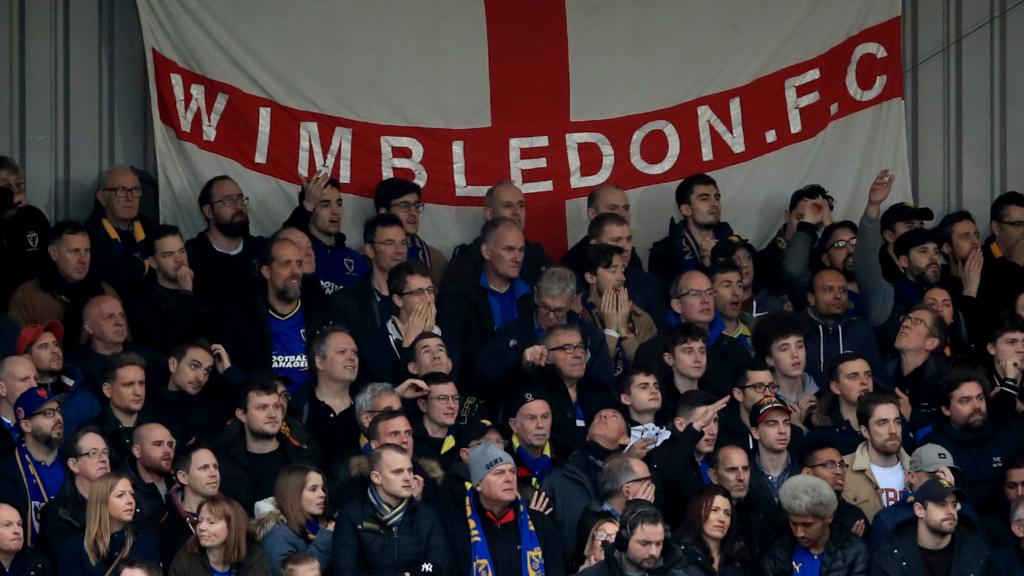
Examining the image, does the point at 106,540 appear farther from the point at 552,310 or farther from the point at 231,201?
the point at 231,201

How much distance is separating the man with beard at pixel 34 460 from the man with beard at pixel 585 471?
96.7 inches

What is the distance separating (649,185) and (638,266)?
0.82 metres

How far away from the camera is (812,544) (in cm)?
1095

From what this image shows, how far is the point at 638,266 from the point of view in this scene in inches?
551

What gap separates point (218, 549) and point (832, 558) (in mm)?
2953

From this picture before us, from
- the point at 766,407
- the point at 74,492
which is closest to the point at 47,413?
the point at 74,492

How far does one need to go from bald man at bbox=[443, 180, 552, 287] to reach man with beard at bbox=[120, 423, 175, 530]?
2.73 m

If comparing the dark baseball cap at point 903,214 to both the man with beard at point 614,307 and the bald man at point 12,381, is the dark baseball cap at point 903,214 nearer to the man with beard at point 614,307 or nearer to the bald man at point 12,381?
the man with beard at point 614,307

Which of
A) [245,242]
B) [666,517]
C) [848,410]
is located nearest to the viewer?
[666,517]

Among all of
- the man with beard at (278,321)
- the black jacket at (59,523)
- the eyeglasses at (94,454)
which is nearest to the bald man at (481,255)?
the man with beard at (278,321)

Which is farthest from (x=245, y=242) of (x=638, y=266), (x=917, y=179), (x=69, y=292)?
(x=917, y=179)

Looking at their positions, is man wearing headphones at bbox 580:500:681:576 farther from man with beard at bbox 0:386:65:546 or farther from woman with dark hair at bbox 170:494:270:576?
man with beard at bbox 0:386:65:546

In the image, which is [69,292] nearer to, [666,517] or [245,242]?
[245,242]

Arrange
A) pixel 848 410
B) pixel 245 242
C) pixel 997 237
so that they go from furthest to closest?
pixel 997 237
pixel 245 242
pixel 848 410
